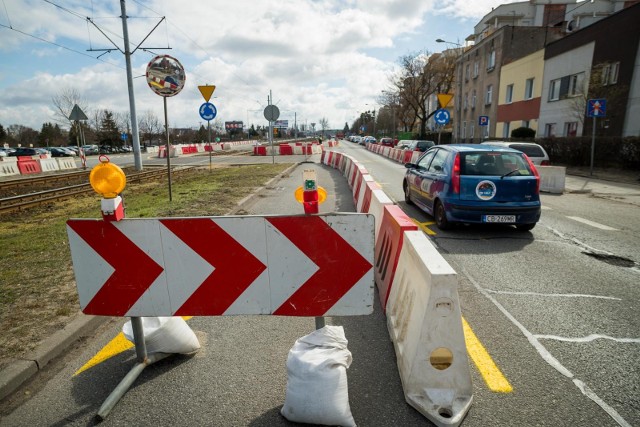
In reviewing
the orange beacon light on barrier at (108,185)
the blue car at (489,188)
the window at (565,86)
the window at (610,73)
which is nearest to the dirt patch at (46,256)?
the orange beacon light on barrier at (108,185)

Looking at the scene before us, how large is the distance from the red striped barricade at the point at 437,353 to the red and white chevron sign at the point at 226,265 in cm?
37

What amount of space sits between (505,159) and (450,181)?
41.5 inches

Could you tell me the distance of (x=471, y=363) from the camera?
9.55 feet

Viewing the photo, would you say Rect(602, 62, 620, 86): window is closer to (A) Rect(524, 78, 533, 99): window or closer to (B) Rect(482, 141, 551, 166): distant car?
(A) Rect(524, 78, 533, 99): window

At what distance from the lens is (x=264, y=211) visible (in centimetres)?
895

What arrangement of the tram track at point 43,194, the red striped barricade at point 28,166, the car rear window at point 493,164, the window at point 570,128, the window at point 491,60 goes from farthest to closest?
the window at point 491,60 < the window at point 570,128 < the red striped barricade at point 28,166 < the tram track at point 43,194 < the car rear window at point 493,164

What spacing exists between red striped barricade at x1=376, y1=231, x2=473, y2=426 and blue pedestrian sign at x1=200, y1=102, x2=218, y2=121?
40.1 feet

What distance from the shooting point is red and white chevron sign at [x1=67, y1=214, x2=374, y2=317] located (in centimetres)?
247

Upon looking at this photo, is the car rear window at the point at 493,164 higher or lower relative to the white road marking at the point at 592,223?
higher

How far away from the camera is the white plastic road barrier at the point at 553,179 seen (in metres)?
11.8

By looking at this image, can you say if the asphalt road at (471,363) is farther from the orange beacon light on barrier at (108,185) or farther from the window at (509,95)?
the window at (509,95)

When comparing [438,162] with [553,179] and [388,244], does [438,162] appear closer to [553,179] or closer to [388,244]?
[388,244]

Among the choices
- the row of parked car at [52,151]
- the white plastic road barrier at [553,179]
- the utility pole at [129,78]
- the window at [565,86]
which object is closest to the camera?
the white plastic road barrier at [553,179]

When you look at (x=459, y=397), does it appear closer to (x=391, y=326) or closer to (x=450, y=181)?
(x=391, y=326)
